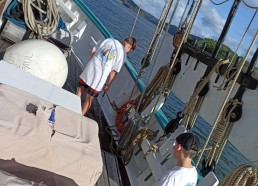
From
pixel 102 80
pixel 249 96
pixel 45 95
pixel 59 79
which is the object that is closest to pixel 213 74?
pixel 249 96

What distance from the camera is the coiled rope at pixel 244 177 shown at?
8.89 ft

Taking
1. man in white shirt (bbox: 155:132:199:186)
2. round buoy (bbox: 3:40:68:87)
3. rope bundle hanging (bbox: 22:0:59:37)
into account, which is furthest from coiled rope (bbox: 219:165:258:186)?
rope bundle hanging (bbox: 22:0:59:37)

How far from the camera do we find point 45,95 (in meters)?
2.81

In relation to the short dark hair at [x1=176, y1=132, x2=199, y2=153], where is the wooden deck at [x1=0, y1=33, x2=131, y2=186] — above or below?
below

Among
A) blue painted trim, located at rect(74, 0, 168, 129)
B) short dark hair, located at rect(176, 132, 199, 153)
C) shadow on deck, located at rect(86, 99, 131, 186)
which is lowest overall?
shadow on deck, located at rect(86, 99, 131, 186)

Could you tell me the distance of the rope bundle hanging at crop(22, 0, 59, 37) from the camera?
484 centimetres

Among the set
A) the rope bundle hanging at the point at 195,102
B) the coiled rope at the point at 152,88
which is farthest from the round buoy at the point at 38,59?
the rope bundle hanging at the point at 195,102

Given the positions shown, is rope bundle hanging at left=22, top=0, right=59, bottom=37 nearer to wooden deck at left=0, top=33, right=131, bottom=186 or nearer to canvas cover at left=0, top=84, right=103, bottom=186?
wooden deck at left=0, top=33, right=131, bottom=186

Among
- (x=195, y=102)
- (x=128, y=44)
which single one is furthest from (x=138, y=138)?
(x=128, y=44)

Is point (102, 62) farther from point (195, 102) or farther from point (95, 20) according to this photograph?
point (95, 20)

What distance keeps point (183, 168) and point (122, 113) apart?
2716 millimetres

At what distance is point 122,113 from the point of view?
17.5 feet

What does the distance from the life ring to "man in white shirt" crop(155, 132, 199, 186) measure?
2518mm

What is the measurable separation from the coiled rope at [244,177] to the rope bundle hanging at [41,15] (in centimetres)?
321
